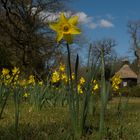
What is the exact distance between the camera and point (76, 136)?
4.05 m

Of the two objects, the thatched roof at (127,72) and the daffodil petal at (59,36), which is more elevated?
the thatched roof at (127,72)

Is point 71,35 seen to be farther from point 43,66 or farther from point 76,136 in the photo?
point 43,66

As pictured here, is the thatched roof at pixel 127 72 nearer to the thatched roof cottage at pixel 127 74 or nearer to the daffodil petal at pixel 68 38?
the thatched roof cottage at pixel 127 74

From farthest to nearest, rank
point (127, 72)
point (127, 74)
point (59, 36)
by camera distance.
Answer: point (127, 72), point (127, 74), point (59, 36)

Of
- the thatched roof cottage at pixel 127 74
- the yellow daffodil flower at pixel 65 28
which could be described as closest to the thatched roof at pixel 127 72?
the thatched roof cottage at pixel 127 74

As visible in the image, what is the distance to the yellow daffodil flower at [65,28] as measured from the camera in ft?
11.7

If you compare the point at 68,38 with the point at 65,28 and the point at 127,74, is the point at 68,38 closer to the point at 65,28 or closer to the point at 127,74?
the point at 65,28

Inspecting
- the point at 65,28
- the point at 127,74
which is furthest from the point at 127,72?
the point at 65,28

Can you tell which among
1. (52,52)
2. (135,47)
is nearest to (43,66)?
(52,52)

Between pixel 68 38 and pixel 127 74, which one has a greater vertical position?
pixel 127 74

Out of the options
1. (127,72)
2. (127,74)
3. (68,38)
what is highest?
(127,72)

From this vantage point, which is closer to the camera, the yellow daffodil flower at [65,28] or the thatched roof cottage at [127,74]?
the yellow daffodil flower at [65,28]

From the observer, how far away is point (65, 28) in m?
3.59

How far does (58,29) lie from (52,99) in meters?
6.78
